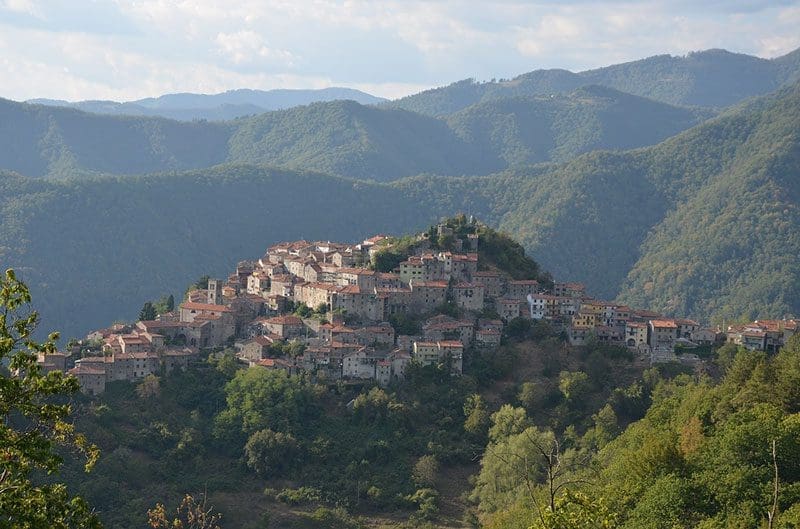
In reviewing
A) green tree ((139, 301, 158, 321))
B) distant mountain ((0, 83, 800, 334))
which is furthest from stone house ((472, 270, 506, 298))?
distant mountain ((0, 83, 800, 334))

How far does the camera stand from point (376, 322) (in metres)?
62.4

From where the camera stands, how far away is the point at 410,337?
60656mm

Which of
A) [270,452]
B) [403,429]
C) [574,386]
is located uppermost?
[574,386]

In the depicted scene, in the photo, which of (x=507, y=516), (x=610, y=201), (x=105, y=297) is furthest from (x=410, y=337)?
(x=610, y=201)

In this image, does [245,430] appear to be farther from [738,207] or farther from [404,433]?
[738,207]

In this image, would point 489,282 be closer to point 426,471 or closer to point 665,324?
point 665,324

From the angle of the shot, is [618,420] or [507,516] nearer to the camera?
[507,516]

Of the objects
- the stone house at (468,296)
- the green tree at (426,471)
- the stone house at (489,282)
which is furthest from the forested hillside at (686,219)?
the green tree at (426,471)

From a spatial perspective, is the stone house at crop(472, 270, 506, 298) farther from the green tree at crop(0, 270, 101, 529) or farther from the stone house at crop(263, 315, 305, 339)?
the green tree at crop(0, 270, 101, 529)

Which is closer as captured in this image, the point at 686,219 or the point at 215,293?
the point at 215,293

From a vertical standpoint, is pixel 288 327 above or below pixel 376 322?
below

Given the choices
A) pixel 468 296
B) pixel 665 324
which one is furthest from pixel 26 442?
pixel 665 324

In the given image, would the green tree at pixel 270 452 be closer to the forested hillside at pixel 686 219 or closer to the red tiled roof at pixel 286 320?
the red tiled roof at pixel 286 320

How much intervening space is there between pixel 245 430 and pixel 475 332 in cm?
1540
